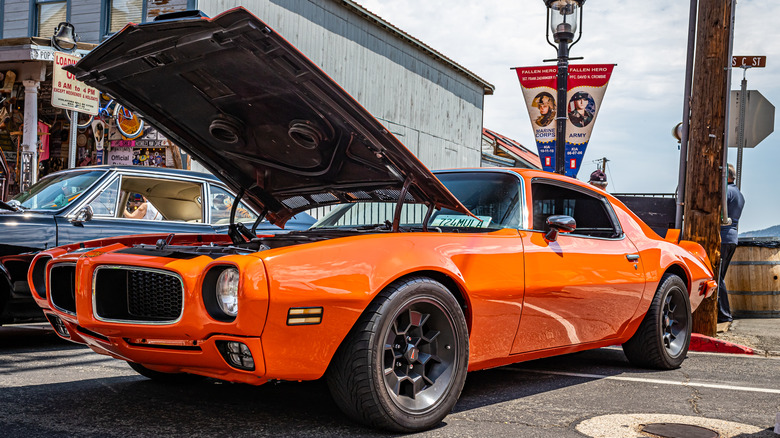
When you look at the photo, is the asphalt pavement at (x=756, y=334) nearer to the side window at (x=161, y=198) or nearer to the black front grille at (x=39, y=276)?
the side window at (x=161, y=198)

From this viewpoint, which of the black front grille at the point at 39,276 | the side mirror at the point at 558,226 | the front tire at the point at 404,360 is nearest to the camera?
the front tire at the point at 404,360

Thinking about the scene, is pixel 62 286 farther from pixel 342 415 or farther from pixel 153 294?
pixel 342 415

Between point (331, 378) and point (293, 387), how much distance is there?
1126 mm

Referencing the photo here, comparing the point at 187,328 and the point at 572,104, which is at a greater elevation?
the point at 572,104

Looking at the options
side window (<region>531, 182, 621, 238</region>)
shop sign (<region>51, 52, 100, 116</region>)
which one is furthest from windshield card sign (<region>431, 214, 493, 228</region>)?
shop sign (<region>51, 52, 100, 116</region>)

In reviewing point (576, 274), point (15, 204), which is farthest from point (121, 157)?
point (576, 274)

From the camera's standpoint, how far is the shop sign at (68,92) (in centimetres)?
1019

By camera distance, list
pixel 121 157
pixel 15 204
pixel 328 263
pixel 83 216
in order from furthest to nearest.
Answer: pixel 121 157 → pixel 83 216 → pixel 15 204 → pixel 328 263

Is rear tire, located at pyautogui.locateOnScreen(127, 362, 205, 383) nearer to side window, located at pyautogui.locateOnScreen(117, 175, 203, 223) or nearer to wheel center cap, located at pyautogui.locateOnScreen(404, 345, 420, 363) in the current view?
wheel center cap, located at pyautogui.locateOnScreen(404, 345, 420, 363)

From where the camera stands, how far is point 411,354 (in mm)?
3463

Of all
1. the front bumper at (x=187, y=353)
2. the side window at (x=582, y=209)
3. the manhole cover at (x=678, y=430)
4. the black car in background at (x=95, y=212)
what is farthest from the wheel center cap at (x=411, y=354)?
the black car in background at (x=95, y=212)

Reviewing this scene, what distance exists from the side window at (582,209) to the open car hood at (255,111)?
1.08 m

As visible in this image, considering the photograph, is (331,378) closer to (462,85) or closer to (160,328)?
(160,328)

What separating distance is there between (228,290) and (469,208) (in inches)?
73.5
